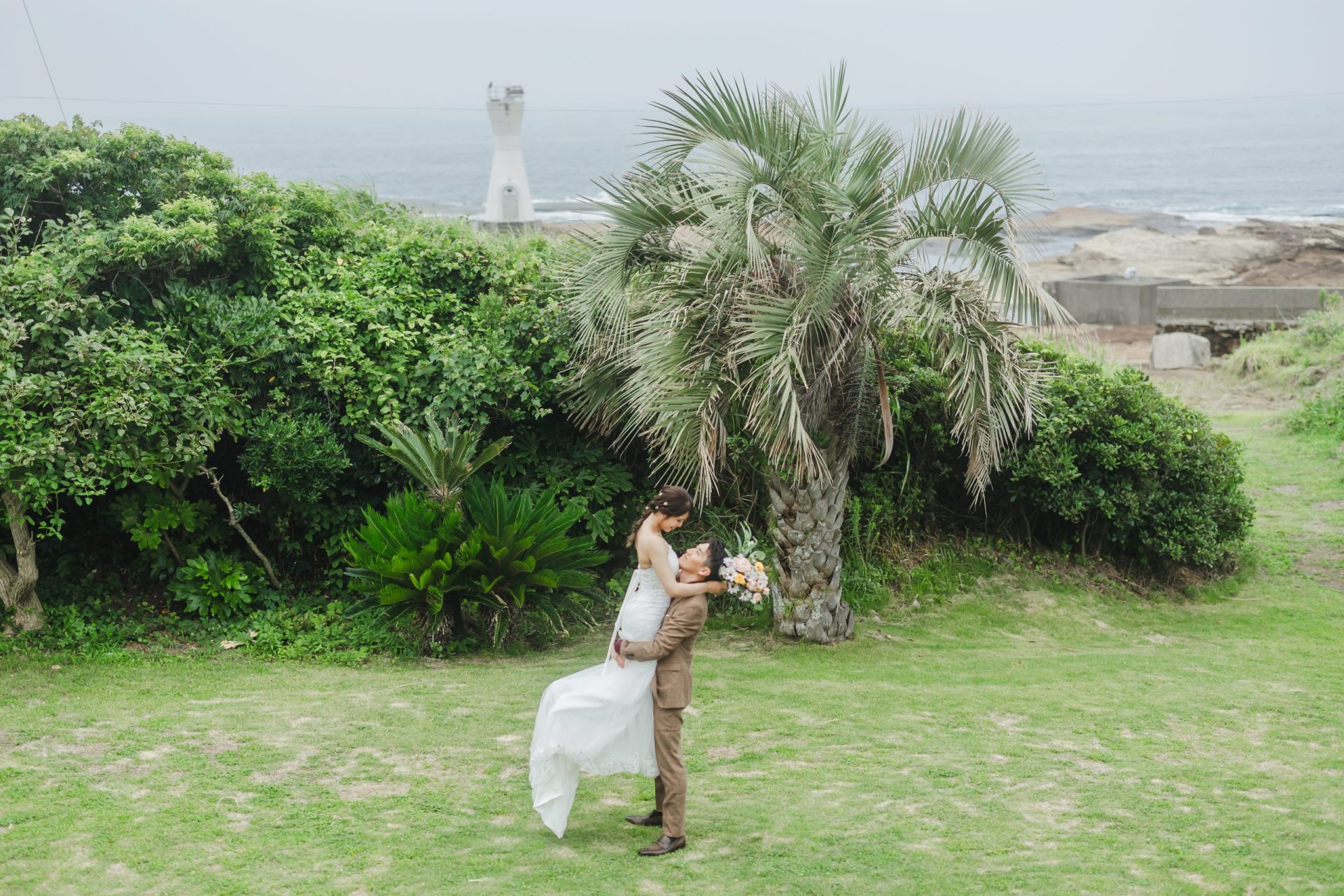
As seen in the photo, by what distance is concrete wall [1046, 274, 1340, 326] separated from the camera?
27.4 m

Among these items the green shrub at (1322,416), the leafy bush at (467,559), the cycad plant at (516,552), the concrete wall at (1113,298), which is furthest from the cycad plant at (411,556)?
the concrete wall at (1113,298)

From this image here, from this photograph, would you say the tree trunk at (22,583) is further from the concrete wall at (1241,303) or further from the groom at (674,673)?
the concrete wall at (1241,303)

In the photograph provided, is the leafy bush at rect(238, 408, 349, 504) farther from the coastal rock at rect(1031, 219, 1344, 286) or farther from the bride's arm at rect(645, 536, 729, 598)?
the coastal rock at rect(1031, 219, 1344, 286)

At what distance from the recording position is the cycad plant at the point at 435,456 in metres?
9.30

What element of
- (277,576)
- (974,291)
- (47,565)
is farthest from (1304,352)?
(47,565)

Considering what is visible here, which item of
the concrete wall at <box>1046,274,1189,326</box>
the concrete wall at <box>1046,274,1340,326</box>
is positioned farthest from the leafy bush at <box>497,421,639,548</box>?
the concrete wall at <box>1046,274,1189,326</box>

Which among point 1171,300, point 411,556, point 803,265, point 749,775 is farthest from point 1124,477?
point 1171,300

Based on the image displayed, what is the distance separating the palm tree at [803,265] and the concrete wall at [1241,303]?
19947mm

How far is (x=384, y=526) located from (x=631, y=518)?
2678mm

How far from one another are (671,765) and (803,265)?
410cm

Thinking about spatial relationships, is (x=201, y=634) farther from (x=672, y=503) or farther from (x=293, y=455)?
(x=672, y=503)

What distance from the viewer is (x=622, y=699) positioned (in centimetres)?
553

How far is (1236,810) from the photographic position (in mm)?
6238

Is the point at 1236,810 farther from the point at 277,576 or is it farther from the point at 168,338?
the point at 168,338
